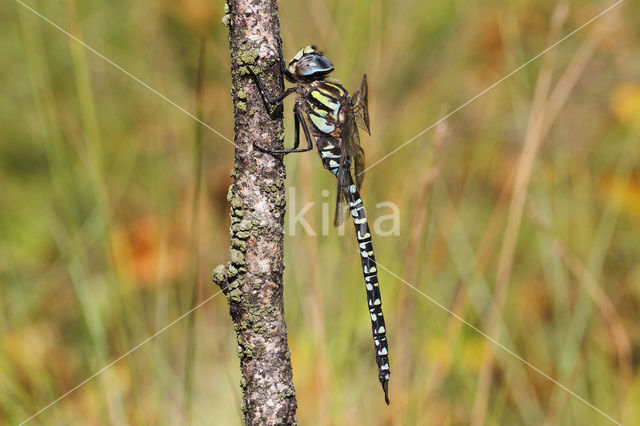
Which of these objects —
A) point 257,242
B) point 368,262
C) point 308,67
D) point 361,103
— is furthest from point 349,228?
point 257,242

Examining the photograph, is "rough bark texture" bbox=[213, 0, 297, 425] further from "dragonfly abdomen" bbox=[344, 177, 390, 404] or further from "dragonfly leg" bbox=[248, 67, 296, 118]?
"dragonfly abdomen" bbox=[344, 177, 390, 404]

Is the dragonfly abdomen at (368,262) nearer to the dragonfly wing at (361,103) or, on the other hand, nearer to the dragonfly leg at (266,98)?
the dragonfly wing at (361,103)

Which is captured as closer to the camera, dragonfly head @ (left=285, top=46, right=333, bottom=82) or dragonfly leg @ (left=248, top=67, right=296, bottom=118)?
dragonfly leg @ (left=248, top=67, right=296, bottom=118)

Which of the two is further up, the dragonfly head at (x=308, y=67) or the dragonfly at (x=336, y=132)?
the dragonfly head at (x=308, y=67)

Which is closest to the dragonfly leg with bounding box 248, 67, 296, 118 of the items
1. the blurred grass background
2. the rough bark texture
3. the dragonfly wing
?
the rough bark texture

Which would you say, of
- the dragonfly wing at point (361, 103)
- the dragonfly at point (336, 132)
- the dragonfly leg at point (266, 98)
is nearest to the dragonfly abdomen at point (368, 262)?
the dragonfly at point (336, 132)

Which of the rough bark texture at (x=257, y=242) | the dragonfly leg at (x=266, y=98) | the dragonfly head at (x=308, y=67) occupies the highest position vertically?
the dragonfly head at (x=308, y=67)
